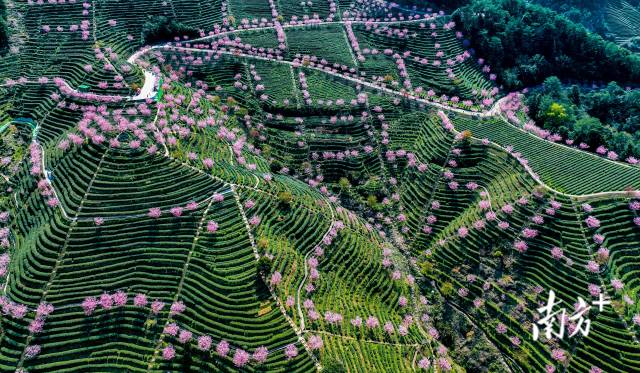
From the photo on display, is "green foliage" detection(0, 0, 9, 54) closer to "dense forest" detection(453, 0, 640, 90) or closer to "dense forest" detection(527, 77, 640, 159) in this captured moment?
"dense forest" detection(453, 0, 640, 90)

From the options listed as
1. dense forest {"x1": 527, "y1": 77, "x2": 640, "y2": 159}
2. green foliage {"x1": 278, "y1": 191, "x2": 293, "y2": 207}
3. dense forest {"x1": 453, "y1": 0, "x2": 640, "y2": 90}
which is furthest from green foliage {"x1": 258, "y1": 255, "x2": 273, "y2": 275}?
dense forest {"x1": 453, "y1": 0, "x2": 640, "y2": 90}

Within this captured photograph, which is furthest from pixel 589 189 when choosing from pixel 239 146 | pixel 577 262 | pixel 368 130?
pixel 239 146

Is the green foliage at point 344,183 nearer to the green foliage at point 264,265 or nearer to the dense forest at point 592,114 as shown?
the green foliage at point 264,265

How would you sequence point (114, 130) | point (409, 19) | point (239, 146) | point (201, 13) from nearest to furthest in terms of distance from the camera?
1. point (114, 130)
2. point (239, 146)
3. point (201, 13)
4. point (409, 19)

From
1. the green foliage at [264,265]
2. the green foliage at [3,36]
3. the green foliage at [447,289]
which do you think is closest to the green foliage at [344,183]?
the green foliage at [447,289]

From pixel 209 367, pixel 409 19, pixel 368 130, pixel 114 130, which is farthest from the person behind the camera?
pixel 409 19

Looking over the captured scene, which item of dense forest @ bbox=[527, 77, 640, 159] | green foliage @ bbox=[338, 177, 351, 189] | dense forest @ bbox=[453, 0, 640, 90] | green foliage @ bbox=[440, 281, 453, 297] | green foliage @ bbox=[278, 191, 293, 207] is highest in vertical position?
dense forest @ bbox=[453, 0, 640, 90]

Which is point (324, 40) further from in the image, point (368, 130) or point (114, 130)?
point (114, 130)

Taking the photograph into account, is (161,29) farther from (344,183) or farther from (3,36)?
(344,183)
